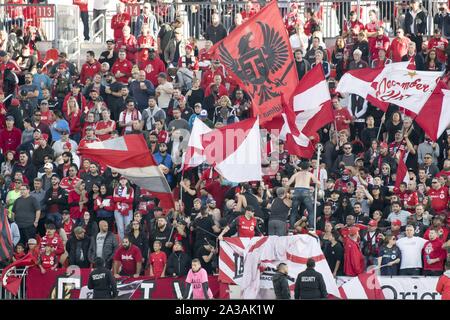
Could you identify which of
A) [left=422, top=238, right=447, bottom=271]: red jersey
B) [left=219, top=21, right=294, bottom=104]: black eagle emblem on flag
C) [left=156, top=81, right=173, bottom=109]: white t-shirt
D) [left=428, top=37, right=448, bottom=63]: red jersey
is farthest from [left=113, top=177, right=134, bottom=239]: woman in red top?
[left=428, top=37, right=448, bottom=63]: red jersey

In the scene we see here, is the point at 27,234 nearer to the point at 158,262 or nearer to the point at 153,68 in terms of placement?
the point at 158,262

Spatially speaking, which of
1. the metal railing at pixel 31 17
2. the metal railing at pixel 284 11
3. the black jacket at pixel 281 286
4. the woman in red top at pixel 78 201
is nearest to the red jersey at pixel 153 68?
the metal railing at pixel 284 11

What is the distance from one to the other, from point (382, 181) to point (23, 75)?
9030 millimetres

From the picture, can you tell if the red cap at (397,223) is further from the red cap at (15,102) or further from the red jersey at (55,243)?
the red cap at (15,102)

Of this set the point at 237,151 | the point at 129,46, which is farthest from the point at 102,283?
the point at 129,46

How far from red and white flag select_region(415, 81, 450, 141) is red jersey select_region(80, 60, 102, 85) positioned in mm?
7648

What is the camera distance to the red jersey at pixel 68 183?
87.1ft

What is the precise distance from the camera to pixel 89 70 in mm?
31234

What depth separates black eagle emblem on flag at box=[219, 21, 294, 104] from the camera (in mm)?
24891

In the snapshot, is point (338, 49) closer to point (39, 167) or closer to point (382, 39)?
point (382, 39)

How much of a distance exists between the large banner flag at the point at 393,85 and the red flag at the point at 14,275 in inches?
264

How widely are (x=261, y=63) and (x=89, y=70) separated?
712 cm

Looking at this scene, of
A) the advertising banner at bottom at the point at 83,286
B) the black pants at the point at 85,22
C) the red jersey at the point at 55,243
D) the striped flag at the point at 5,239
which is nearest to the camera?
the advertising banner at bottom at the point at 83,286
